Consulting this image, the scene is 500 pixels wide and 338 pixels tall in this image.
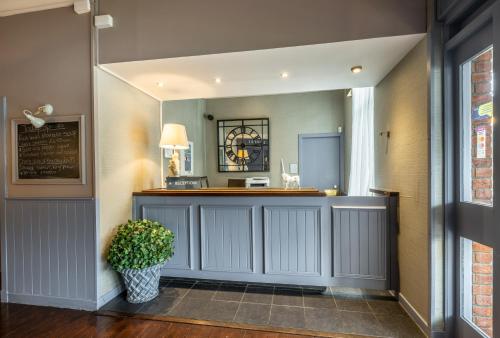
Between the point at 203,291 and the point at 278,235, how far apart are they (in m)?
0.96

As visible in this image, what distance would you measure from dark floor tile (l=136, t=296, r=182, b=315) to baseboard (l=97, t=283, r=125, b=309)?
0.38 m

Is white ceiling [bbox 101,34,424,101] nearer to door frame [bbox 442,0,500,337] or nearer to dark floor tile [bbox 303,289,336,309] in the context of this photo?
door frame [bbox 442,0,500,337]

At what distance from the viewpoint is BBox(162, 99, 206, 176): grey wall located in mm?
4062

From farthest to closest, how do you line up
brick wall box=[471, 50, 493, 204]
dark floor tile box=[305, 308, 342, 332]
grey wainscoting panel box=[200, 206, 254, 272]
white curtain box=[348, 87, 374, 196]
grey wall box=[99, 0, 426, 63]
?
white curtain box=[348, 87, 374, 196] → grey wainscoting panel box=[200, 206, 254, 272] → dark floor tile box=[305, 308, 342, 332] → grey wall box=[99, 0, 426, 63] → brick wall box=[471, 50, 493, 204]

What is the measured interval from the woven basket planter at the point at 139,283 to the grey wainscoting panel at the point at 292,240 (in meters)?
1.11

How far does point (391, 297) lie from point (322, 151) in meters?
3.53

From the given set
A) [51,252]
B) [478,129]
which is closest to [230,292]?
[51,252]

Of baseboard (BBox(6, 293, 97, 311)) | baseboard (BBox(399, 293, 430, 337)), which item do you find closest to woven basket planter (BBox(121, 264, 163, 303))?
baseboard (BBox(6, 293, 97, 311))

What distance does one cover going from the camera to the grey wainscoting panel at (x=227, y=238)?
8.24ft

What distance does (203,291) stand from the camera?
99.0 inches

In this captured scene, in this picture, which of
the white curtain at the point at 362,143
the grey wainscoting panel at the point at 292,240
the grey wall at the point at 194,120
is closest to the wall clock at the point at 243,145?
the grey wall at the point at 194,120

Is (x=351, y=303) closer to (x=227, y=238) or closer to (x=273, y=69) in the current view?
(x=227, y=238)

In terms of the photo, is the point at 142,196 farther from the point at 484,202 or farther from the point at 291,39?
the point at 484,202

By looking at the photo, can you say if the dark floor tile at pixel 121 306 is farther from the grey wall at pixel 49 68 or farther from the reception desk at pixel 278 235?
the grey wall at pixel 49 68
